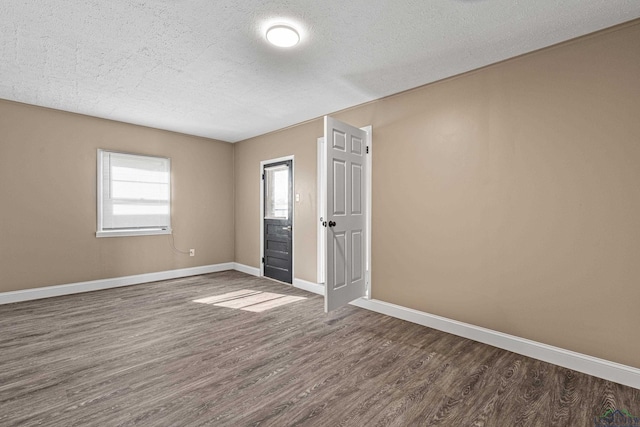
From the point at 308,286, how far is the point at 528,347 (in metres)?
2.89

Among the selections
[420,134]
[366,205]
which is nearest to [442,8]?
[420,134]

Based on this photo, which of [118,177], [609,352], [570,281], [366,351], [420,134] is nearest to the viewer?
[609,352]

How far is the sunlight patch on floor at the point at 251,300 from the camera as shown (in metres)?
3.89

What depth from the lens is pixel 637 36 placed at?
7.22 ft

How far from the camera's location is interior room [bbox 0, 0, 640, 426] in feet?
6.82

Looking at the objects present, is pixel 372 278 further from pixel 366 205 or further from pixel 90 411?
pixel 90 411

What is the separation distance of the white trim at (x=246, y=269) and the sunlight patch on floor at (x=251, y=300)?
1.15 meters

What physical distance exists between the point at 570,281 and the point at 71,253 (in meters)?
5.97

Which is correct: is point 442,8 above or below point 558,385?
above

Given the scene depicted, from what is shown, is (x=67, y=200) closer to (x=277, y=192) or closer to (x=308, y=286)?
(x=277, y=192)

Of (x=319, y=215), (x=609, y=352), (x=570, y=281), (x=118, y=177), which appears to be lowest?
(x=609, y=352)

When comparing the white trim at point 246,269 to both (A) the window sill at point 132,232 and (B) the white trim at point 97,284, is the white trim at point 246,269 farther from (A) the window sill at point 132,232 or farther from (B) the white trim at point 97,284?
(A) the window sill at point 132,232

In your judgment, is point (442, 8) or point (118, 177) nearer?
point (442, 8)

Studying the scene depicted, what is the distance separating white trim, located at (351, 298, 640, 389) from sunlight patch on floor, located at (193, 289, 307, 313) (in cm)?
140
